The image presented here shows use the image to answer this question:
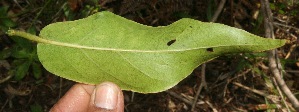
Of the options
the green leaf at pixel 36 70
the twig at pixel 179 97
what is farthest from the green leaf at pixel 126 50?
the twig at pixel 179 97

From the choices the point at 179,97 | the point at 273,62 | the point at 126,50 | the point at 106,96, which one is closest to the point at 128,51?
the point at 126,50

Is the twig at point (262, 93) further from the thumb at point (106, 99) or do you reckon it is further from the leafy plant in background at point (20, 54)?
the leafy plant in background at point (20, 54)

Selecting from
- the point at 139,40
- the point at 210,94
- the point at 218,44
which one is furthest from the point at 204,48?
the point at 210,94

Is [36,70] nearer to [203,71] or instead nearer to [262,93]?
[203,71]

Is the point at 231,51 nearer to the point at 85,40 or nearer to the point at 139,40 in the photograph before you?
the point at 139,40

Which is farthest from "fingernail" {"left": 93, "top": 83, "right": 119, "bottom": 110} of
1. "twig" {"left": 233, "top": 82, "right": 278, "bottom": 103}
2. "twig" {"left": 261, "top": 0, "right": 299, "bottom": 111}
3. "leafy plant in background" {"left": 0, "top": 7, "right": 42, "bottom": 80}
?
"twig" {"left": 233, "top": 82, "right": 278, "bottom": 103}

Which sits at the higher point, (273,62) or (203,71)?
(273,62)
